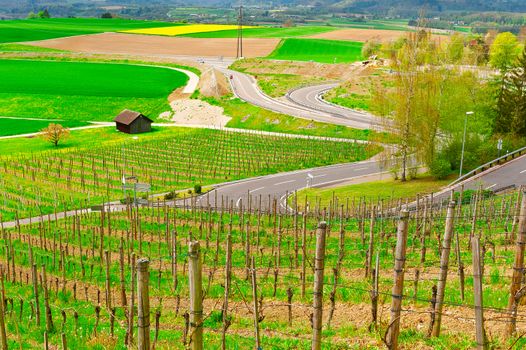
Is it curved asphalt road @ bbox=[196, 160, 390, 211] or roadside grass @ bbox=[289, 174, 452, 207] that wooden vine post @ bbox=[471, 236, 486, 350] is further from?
curved asphalt road @ bbox=[196, 160, 390, 211]

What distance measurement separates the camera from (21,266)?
25.3m

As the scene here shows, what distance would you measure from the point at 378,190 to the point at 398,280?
115 feet

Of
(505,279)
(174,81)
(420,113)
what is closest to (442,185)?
(420,113)

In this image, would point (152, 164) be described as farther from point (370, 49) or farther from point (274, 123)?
point (370, 49)

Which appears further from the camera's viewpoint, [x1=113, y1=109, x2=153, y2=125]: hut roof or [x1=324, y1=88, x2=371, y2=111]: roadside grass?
[x1=324, y1=88, x2=371, y2=111]: roadside grass

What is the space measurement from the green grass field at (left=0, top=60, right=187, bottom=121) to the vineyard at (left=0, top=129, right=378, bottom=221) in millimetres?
24597

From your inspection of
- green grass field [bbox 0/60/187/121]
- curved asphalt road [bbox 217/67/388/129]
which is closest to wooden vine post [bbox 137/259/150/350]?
curved asphalt road [bbox 217/67/388/129]

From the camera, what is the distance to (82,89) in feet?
333

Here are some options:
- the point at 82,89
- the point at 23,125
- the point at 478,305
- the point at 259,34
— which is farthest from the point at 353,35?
the point at 478,305

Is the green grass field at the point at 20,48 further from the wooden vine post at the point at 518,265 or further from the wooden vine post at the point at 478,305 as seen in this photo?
the wooden vine post at the point at 478,305

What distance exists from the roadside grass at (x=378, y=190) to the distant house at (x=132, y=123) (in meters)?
34.5

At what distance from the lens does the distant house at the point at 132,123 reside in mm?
74375

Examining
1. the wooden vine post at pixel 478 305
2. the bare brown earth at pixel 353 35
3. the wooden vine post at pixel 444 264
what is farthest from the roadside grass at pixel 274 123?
the bare brown earth at pixel 353 35

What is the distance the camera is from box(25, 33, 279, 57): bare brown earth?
14412 centimetres
